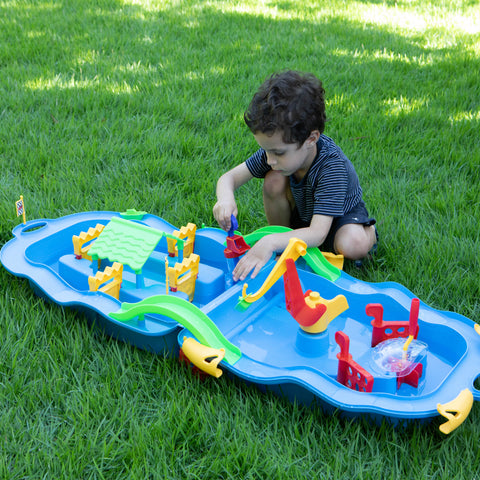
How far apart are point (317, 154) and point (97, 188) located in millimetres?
1079

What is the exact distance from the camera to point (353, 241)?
1.94m

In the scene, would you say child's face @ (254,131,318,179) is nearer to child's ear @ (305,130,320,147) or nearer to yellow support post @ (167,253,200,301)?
child's ear @ (305,130,320,147)

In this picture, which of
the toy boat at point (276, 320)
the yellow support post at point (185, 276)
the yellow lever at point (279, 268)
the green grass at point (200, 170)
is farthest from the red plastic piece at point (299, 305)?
the yellow support post at point (185, 276)

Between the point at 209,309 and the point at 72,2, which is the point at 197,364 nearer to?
the point at 209,309

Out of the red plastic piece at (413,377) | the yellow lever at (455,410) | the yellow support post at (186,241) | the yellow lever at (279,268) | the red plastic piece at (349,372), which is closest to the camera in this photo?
the yellow lever at (455,410)

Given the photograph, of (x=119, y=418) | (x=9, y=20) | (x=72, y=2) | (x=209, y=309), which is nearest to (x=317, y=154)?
(x=209, y=309)

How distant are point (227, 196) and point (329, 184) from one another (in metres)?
0.37

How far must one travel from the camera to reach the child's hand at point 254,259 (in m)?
1.77

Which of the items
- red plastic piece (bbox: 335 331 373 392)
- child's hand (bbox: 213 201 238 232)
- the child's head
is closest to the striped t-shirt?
the child's head

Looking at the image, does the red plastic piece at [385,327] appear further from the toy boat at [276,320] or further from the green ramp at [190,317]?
the green ramp at [190,317]

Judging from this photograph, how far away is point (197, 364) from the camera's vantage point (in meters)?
1.40

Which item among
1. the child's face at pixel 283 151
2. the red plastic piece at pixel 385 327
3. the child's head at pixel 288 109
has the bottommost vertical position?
the red plastic piece at pixel 385 327

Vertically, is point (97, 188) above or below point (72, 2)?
below

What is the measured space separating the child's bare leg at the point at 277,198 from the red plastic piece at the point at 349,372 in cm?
76
